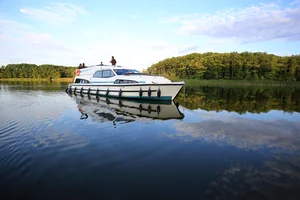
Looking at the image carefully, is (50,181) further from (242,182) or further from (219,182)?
(242,182)

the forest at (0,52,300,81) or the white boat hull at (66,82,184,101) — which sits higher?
the forest at (0,52,300,81)

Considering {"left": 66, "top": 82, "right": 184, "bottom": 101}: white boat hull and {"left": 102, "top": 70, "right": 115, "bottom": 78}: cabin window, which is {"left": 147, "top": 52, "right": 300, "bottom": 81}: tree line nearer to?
{"left": 102, "top": 70, "right": 115, "bottom": 78}: cabin window

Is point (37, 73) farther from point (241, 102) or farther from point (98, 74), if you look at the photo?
point (241, 102)

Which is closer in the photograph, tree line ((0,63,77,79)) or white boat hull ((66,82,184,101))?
white boat hull ((66,82,184,101))

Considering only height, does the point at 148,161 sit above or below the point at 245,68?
below

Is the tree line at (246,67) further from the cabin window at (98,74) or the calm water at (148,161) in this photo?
the calm water at (148,161)


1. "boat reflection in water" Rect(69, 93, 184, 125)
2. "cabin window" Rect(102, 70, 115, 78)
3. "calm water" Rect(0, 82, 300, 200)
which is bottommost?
"calm water" Rect(0, 82, 300, 200)

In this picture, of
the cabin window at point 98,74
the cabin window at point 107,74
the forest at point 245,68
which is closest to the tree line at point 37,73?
the forest at point 245,68

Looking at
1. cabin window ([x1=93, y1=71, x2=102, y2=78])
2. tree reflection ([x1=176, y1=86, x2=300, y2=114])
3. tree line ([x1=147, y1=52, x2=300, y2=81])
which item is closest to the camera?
tree reflection ([x1=176, y1=86, x2=300, y2=114])

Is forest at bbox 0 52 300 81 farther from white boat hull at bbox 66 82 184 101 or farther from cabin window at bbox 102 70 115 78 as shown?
white boat hull at bbox 66 82 184 101

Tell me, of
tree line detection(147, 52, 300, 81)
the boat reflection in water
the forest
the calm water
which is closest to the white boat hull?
the boat reflection in water

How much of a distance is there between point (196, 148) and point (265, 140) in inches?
93.9

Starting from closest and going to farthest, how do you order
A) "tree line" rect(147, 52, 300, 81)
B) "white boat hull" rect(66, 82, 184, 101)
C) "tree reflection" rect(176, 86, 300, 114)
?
"tree reflection" rect(176, 86, 300, 114)
"white boat hull" rect(66, 82, 184, 101)
"tree line" rect(147, 52, 300, 81)

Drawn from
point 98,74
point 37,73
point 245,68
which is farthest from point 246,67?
point 37,73
